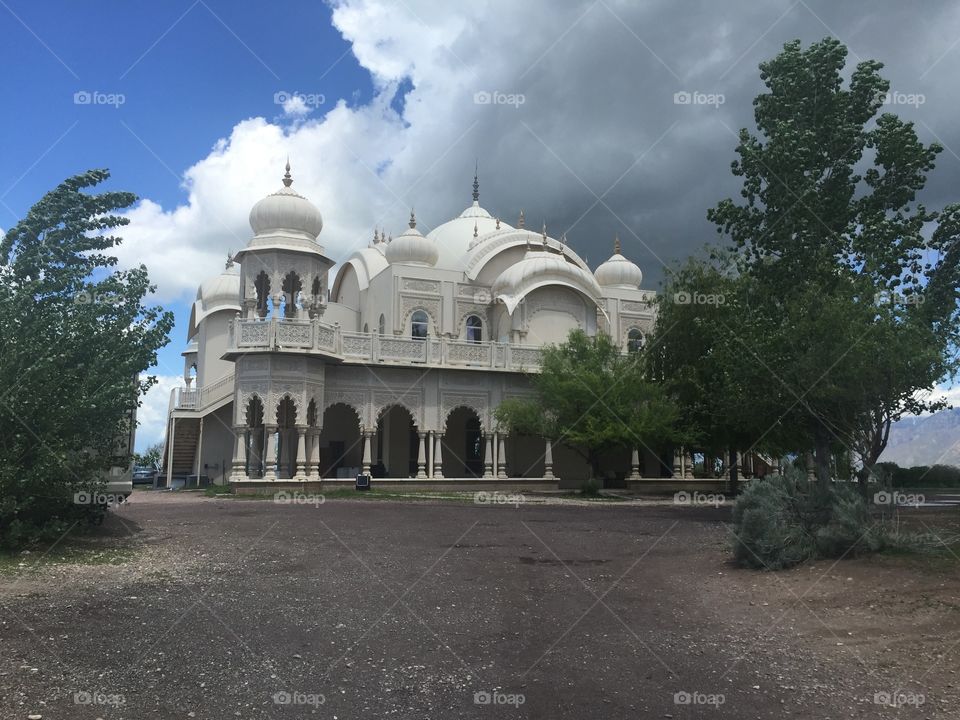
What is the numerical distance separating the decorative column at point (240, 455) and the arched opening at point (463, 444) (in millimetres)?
9379

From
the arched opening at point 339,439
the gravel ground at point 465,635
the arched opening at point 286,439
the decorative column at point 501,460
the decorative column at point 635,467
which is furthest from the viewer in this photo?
the arched opening at point 339,439

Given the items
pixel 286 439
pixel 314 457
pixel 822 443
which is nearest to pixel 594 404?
pixel 314 457

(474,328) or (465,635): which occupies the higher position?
(474,328)

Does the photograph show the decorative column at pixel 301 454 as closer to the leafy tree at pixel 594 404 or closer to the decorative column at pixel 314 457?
the decorative column at pixel 314 457

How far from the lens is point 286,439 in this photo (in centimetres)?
3067

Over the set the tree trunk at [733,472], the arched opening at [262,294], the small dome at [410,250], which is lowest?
the tree trunk at [733,472]

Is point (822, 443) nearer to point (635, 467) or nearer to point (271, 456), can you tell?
point (635, 467)

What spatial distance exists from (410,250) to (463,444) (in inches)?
343

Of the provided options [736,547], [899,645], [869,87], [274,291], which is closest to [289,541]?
[736,547]

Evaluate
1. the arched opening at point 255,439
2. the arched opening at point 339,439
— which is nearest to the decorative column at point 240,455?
the arched opening at point 255,439

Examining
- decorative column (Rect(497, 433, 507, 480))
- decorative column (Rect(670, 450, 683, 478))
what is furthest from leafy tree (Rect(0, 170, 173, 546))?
decorative column (Rect(670, 450, 683, 478))

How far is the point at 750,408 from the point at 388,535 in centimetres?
853

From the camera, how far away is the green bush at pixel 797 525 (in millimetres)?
10094

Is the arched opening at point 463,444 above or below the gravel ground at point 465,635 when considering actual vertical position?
above
